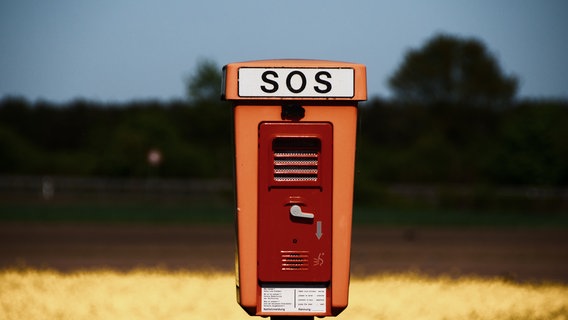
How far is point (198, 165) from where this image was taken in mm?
59562

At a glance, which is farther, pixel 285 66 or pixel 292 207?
pixel 292 207

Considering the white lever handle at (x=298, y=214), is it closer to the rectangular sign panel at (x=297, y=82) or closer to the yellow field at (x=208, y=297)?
the rectangular sign panel at (x=297, y=82)

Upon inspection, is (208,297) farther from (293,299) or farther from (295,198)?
(295,198)

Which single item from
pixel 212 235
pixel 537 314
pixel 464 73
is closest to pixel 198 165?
pixel 464 73

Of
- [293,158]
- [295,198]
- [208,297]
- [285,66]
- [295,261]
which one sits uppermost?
[285,66]

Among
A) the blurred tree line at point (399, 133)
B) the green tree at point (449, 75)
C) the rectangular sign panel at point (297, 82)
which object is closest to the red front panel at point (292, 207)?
the rectangular sign panel at point (297, 82)

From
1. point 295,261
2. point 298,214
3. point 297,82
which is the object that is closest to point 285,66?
point 297,82

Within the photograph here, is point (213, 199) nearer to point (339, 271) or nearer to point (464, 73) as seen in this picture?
point (464, 73)

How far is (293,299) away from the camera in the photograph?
625 centimetres

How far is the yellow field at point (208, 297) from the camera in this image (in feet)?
27.8

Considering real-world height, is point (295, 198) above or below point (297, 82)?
below

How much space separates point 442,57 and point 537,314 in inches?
2426

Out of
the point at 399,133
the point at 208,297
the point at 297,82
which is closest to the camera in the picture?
the point at 297,82

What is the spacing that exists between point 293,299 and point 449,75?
6437 cm
